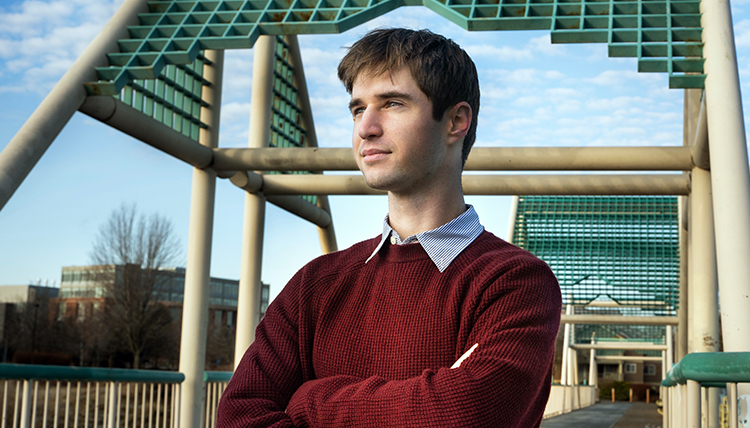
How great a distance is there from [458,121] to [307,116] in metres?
9.37

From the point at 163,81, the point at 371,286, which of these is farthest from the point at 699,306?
the point at 371,286

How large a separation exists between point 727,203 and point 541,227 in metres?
12.5

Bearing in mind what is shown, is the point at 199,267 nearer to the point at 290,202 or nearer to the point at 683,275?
the point at 290,202

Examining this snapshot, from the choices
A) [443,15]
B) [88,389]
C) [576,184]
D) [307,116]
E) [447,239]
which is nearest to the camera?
[447,239]

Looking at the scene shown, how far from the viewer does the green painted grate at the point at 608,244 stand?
1688cm

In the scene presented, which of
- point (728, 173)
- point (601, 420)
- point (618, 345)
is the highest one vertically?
point (728, 173)

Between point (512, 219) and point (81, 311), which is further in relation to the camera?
point (81, 311)

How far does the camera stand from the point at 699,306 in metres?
7.74

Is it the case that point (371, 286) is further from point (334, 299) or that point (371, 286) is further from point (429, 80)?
point (429, 80)

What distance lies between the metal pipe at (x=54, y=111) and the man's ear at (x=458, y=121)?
425 cm

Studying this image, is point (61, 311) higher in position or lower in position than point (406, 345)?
lower

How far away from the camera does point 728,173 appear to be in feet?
16.7

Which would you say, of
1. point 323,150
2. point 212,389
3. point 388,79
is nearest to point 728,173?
point 323,150

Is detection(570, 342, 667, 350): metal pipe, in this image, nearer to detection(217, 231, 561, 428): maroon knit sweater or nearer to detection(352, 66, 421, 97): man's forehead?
detection(217, 231, 561, 428): maroon knit sweater
